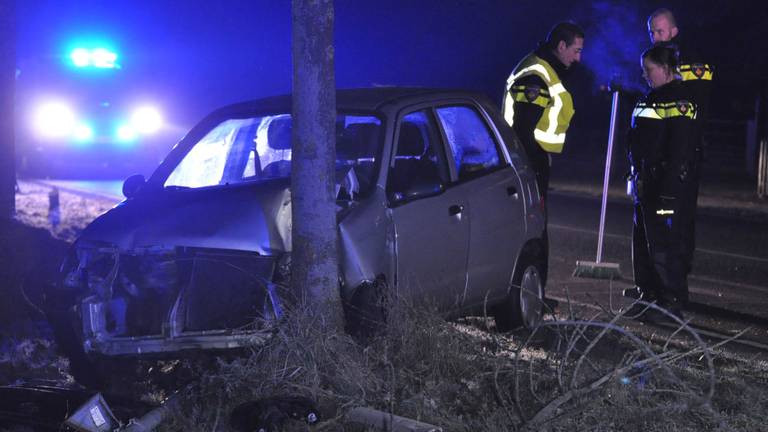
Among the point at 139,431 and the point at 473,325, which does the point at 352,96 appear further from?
the point at 139,431

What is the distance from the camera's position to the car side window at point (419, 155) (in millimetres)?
6287

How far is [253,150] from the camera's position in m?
6.80

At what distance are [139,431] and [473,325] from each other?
130 inches

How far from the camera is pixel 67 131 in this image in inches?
804

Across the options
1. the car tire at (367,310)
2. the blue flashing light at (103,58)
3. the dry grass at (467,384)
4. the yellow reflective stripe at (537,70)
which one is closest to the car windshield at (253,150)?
the car tire at (367,310)

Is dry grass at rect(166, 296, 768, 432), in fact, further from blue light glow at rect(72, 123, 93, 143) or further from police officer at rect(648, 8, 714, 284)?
blue light glow at rect(72, 123, 93, 143)

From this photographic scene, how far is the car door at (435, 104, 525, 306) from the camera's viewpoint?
6.64 m

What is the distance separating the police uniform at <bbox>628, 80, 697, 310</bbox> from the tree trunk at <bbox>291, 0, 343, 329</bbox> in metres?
3.10

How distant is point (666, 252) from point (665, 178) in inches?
22.1

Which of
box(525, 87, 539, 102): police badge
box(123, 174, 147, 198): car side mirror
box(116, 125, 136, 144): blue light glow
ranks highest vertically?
box(525, 87, 539, 102): police badge

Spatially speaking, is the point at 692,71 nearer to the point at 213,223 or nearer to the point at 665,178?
the point at 665,178

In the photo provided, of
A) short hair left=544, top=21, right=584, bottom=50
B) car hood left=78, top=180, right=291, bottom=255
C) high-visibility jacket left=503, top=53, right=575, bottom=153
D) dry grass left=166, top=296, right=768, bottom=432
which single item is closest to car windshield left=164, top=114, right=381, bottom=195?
car hood left=78, top=180, right=291, bottom=255

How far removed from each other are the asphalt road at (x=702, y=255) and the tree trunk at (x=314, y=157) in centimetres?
179

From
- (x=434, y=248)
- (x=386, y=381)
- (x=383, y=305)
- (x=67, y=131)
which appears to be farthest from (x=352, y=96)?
(x=67, y=131)
